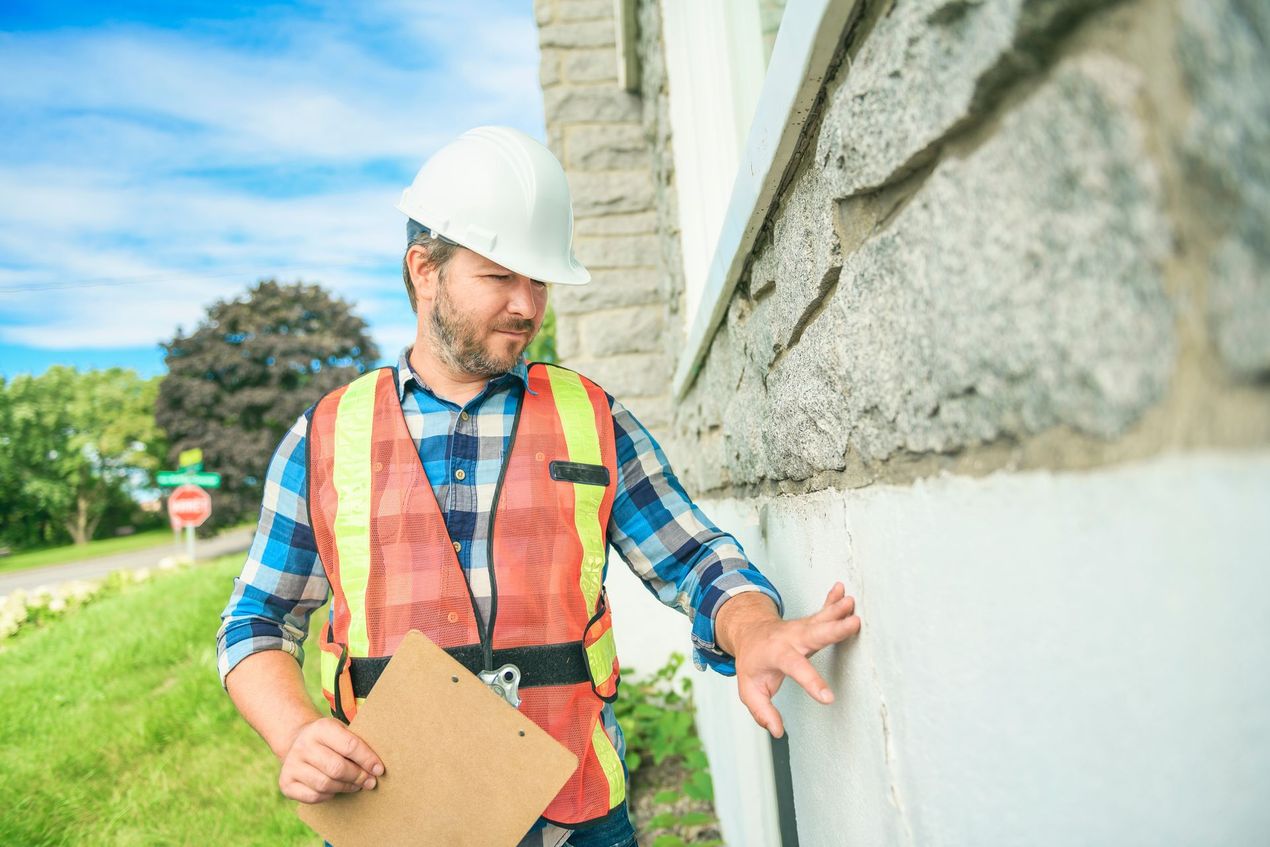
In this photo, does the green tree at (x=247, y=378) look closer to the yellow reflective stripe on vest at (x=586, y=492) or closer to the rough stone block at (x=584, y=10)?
the rough stone block at (x=584, y=10)

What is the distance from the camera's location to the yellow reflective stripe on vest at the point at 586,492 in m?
1.67

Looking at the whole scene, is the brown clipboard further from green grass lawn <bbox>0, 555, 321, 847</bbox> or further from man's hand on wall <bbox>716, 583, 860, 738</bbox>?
green grass lawn <bbox>0, 555, 321, 847</bbox>

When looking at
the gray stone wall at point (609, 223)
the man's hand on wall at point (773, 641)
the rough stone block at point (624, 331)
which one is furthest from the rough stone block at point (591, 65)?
the man's hand on wall at point (773, 641)

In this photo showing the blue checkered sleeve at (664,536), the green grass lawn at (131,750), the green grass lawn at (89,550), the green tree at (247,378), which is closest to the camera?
the blue checkered sleeve at (664,536)

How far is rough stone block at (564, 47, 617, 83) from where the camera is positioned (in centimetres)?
476

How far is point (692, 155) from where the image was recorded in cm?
290

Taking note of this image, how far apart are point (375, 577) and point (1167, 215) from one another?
147 cm

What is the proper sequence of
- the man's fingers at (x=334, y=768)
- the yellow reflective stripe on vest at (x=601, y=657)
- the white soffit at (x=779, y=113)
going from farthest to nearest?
the yellow reflective stripe on vest at (x=601, y=657), the man's fingers at (x=334, y=768), the white soffit at (x=779, y=113)

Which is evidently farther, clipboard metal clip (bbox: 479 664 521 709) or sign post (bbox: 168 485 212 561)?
sign post (bbox: 168 485 212 561)

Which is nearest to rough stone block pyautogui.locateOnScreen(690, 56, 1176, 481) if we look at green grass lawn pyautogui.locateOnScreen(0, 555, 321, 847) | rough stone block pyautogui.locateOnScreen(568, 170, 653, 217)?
green grass lawn pyautogui.locateOnScreen(0, 555, 321, 847)

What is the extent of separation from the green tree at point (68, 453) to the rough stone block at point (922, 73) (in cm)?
4515

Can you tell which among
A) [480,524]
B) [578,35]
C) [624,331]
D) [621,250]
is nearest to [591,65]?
[578,35]

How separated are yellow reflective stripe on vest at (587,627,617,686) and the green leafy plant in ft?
4.49

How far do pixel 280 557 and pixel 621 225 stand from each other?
334cm
